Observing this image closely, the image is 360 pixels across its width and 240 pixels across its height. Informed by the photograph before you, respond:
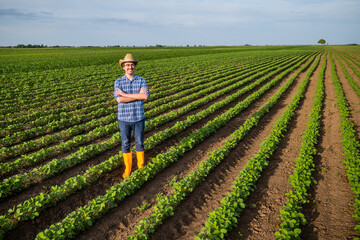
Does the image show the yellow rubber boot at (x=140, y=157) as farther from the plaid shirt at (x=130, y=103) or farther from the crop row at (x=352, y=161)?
the crop row at (x=352, y=161)

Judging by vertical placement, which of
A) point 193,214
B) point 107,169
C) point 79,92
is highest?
point 79,92

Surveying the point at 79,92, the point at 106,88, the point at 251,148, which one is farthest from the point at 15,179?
the point at 106,88

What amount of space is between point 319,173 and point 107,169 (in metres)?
6.48

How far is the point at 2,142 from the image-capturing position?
704 cm

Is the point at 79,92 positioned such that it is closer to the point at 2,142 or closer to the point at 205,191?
the point at 2,142

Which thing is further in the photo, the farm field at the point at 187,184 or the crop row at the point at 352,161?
the crop row at the point at 352,161

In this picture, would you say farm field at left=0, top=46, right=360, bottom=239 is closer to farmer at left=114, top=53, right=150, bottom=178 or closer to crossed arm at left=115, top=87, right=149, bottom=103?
farmer at left=114, top=53, right=150, bottom=178

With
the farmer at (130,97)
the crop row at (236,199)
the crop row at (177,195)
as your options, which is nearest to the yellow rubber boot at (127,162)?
the farmer at (130,97)

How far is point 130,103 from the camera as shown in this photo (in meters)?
4.73

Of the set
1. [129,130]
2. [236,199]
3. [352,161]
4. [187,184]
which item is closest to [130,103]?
[129,130]

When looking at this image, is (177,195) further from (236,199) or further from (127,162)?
(127,162)

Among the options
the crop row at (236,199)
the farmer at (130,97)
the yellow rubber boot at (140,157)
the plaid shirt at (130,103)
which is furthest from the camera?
the yellow rubber boot at (140,157)

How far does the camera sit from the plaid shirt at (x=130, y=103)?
15.3 ft

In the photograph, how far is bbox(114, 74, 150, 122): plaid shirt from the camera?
4.66 m
